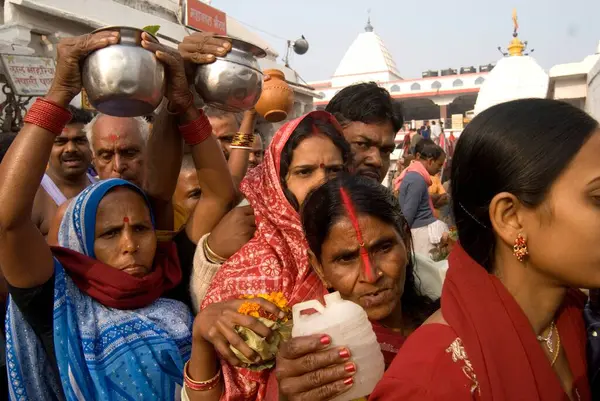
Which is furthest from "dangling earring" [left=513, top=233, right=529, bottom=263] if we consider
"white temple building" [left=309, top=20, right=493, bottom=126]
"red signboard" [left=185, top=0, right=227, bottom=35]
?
A: "white temple building" [left=309, top=20, right=493, bottom=126]

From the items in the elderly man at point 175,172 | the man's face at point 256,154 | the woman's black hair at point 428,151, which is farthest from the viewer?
the woman's black hair at point 428,151

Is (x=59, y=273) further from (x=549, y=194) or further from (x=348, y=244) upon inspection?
(x=549, y=194)

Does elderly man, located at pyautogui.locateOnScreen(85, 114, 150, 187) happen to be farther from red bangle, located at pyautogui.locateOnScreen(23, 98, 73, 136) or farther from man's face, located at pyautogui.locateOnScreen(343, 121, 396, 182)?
man's face, located at pyautogui.locateOnScreen(343, 121, 396, 182)

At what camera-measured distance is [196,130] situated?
7.49 feet

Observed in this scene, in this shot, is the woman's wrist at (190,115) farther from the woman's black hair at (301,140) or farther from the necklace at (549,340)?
the necklace at (549,340)

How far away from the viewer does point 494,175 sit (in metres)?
1.20

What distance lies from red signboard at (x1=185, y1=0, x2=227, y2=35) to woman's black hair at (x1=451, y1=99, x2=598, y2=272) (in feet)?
37.3

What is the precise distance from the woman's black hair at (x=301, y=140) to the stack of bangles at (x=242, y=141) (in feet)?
3.73

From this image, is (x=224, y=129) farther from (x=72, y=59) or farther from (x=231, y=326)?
(x=231, y=326)

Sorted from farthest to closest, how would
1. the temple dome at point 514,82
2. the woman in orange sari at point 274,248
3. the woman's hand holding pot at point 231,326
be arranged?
the temple dome at point 514,82 < the woman in orange sari at point 274,248 < the woman's hand holding pot at point 231,326

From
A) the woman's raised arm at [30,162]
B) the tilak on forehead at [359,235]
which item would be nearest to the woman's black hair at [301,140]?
the tilak on forehead at [359,235]

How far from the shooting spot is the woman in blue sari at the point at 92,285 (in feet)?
5.90

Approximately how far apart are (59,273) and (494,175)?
5.41 ft

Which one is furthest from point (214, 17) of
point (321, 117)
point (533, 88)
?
point (321, 117)
